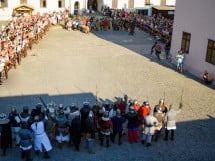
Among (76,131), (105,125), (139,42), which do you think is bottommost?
(76,131)

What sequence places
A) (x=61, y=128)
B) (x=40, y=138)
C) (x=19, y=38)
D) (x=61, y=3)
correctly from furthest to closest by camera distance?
(x=61, y=3) < (x=19, y=38) < (x=61, y=128) < (x=40, y=138)

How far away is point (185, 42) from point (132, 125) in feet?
37.1

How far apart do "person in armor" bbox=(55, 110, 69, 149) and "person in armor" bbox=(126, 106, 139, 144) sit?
2.23 m

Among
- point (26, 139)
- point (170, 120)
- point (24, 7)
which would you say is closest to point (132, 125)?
point (170, 120)

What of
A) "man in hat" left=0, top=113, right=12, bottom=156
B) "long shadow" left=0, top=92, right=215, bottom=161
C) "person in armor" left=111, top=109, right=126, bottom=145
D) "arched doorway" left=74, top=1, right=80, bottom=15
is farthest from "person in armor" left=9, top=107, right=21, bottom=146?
"arched doorway" left=74, top=1, right=80, bottom=15

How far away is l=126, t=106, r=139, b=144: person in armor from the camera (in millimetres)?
12367

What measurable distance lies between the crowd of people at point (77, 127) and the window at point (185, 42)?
31.9ft

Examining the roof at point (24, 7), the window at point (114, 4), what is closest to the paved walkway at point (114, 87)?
the roof at point (24, 7)

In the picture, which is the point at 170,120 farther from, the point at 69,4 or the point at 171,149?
the point at 69,4

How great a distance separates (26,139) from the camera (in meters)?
10.9

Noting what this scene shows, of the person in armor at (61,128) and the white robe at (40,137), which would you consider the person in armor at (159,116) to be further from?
the white robe at (40,137)

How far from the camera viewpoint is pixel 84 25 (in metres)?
34.6

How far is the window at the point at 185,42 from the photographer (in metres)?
21.9

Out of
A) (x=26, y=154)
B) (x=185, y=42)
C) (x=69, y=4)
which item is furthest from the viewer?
(x=69, y=4)
